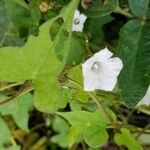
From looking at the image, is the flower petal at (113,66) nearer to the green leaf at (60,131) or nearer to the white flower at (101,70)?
the white flower at (101,70)

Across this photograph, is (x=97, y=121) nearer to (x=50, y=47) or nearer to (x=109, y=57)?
(x=109, y=57)

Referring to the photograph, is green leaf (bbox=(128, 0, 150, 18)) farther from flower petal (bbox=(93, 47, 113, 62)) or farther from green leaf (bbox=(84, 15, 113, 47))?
green leaf (bbox=(84, 15, 113, 47))

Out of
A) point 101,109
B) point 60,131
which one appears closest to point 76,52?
point 101,109

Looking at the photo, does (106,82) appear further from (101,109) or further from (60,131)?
(60,131)

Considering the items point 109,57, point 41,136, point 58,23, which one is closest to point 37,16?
point 58,23

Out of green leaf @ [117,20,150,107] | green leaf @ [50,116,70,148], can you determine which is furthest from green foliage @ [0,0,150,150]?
green leaf @ [50,116,70,148]

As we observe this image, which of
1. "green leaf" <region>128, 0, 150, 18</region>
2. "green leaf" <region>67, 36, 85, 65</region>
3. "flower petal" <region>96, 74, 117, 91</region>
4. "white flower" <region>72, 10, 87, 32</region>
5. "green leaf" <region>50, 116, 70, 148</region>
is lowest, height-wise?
"green leaf" <region>50, 116, 70, 148</region>
